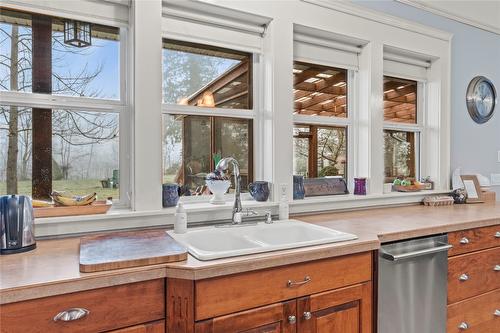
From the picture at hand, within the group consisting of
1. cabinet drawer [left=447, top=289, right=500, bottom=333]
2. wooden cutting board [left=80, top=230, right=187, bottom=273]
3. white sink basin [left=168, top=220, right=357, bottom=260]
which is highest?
wooden cutting board [left=80, top=230, right=187, bottom=273]

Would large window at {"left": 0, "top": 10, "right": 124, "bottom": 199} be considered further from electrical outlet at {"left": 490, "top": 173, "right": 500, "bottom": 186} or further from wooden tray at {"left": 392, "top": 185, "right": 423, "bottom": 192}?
electrical outlet at {"left": 490, "top": 173, "right": 500, "bottom": 186}

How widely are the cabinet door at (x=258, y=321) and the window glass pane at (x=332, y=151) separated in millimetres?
1295

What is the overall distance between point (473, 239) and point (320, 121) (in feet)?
3.97

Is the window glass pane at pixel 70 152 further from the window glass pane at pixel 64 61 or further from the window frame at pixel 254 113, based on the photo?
the window frame at pixel 254 113

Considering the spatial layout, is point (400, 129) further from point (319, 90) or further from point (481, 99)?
point (481, 99)

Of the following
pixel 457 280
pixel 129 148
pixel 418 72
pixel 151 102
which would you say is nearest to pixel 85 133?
pixel 129 148

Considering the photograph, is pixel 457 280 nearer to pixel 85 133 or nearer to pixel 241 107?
pixel 241 107

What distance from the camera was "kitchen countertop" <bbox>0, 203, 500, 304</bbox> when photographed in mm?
1035

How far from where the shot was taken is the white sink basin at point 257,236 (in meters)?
1.52

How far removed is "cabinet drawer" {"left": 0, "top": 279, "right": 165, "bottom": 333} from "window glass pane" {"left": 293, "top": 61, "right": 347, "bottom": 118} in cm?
162

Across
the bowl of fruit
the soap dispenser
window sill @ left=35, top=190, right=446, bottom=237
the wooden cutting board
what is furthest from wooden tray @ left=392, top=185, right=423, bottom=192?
the wooden cutting board

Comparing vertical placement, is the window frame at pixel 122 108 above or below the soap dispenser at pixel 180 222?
above

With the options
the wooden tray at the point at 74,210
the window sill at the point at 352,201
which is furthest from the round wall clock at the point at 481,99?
the wooden tray at the point at 74,210

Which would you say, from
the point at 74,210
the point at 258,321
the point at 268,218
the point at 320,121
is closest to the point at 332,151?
the point at 320,121
